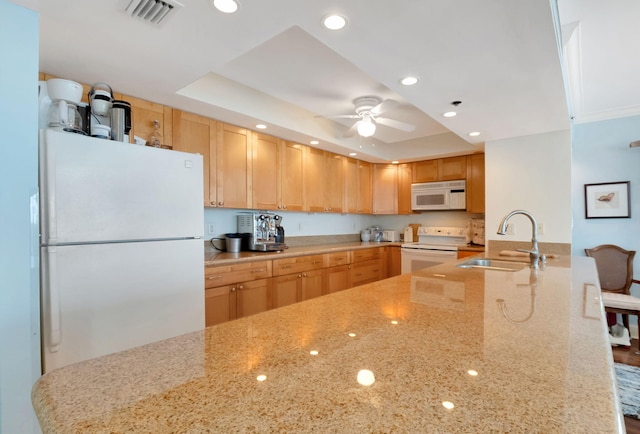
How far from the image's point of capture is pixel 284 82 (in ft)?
8.32

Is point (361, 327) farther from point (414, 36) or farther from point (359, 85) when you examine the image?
point (359, 85)

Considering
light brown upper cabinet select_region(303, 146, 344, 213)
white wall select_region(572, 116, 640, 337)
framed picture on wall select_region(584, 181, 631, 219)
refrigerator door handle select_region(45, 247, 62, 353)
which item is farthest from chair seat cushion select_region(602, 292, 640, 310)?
refrigerator door handle select_region(45, 247, 62, 353)

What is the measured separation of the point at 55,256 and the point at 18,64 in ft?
2.87

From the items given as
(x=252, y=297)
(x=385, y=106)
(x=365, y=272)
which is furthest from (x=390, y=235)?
(x=252, y=297)

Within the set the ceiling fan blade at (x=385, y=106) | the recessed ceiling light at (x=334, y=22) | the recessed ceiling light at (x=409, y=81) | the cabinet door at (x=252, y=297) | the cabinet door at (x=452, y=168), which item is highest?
the ceiling fan blade at (x=385, y=106)

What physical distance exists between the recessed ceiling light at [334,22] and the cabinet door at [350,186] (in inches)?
113

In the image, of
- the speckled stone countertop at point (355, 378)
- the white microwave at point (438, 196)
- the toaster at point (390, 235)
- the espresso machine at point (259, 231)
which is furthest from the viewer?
the toaster at point (390, 235)

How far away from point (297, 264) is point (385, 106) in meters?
1.79

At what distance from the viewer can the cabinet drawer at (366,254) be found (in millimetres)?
3867

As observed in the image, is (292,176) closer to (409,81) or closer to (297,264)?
(297,264)

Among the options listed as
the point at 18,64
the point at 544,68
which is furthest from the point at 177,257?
the point at 544,68

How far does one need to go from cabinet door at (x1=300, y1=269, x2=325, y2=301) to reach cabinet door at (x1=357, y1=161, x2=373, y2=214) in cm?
146

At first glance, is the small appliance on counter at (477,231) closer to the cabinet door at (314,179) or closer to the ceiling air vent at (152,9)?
the cabinet door at (314,179)

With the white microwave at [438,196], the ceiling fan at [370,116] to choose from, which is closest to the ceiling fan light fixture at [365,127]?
the ceiling fan at [370,116]
